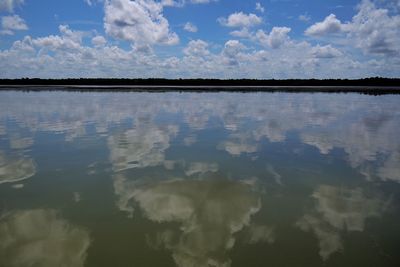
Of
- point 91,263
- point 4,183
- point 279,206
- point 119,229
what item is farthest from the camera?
point 4,183

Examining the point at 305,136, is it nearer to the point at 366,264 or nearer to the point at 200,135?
the point at 200,135

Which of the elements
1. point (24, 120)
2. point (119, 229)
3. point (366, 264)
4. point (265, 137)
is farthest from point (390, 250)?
point (24, 120)

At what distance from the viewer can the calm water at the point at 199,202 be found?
22.2 feet

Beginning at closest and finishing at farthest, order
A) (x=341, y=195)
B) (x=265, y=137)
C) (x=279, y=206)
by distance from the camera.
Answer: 1. (x=279, y=206)
2. (x=341, y=195)
3. (x=265, y=137)

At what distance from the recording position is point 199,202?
947 centimetres

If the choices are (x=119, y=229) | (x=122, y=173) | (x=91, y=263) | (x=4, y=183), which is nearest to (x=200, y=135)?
(x=122, y=173)

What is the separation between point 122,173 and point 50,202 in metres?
3.18

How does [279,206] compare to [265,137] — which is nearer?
[279,206]

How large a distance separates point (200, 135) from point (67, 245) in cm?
1450

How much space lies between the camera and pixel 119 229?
25.3 feet

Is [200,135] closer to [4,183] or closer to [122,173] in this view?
[122,173]

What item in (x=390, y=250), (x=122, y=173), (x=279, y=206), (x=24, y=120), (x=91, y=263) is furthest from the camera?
(x=24, y=120)

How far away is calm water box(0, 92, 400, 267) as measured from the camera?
22.2ft

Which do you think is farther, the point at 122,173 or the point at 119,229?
the point at 122,173
